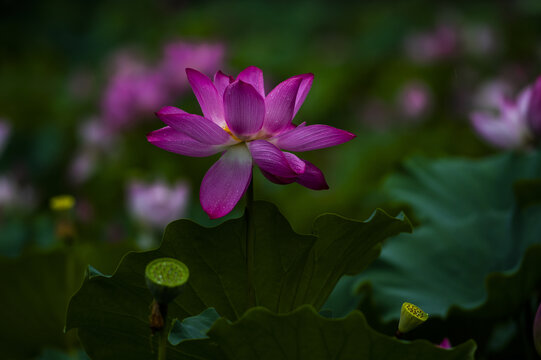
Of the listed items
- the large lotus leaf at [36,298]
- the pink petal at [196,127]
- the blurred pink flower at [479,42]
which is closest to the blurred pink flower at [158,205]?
the large lotus leaf at [36,298]

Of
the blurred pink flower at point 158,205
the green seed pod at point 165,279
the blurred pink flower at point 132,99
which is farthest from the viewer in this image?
the blurred pink flower at point 132,99

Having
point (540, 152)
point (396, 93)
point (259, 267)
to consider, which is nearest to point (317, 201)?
point (540, 152)

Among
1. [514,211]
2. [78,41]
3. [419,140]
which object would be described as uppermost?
[514,211]

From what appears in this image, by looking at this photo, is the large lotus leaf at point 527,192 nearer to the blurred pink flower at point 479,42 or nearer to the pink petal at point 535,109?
the pink petal at point 535,109

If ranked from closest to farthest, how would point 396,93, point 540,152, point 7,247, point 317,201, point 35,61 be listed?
1. point 540,152
2. point 7,247
3. point 317,201
4. point 396,93
5. point 35,61

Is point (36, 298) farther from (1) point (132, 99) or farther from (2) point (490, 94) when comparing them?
(2) point (490, 94)

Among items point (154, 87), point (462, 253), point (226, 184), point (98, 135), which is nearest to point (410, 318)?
point (226, 184)

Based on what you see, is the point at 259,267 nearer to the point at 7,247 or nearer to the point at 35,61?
the point at 7,247
